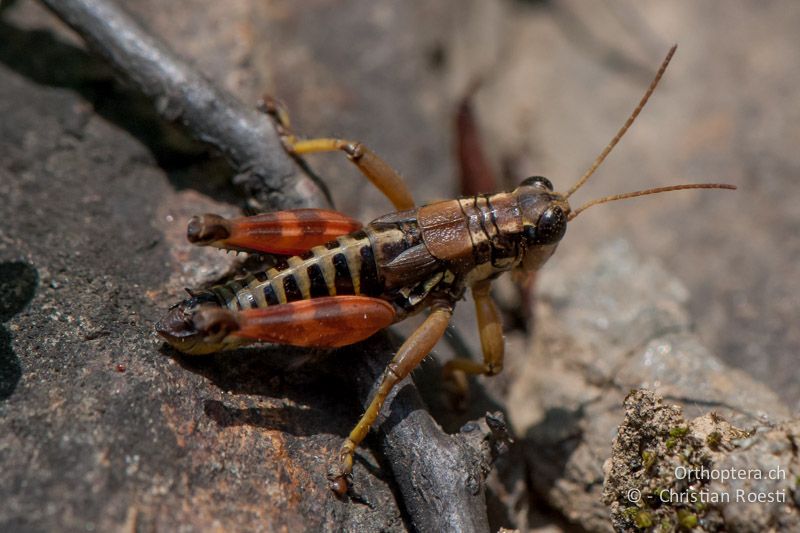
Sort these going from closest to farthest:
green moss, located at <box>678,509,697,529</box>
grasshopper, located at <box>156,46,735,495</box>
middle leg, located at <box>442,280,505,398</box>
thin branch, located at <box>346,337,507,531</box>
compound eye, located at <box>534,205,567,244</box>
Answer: green moss, located at <box>678,509,697,529</box> → thin branch, located at <box>346,337,507,531</box> → grasshopper, located at <box>156,46,735,495</box> → compound eye, located at <box>534,205,567,244</box> → middle leg, located at <box>442,280,505,398</box>

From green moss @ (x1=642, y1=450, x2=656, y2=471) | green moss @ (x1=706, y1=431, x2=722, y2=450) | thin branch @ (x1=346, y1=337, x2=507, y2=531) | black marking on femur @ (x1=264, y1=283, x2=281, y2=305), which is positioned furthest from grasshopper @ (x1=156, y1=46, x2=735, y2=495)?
green moss @ (x1=706, y1=431, x2=722, y2=450)

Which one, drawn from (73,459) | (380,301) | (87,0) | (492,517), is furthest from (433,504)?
(87,0)

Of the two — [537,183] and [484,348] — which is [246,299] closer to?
[484,348]

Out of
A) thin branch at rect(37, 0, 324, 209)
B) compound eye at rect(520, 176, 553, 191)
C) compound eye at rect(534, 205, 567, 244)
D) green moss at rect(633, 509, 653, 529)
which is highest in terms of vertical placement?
compound eye at rect(520, 176, 553, 191)

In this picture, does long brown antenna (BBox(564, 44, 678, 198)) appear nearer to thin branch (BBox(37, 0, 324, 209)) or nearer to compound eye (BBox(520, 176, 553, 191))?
compound eye (BBox(520, 176, 553, 191))

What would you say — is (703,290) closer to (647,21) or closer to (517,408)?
(517,408)

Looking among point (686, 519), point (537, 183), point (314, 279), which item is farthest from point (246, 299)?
point (686, 519)

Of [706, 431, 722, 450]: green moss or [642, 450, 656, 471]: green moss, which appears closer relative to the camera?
[706, 431, 722, 450]: green moss
